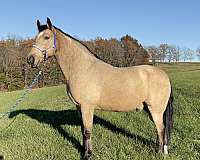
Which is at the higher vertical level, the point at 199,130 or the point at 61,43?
the point at 61,43

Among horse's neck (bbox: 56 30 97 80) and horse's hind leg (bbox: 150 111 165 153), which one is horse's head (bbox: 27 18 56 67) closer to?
horse's neck (bbox: 56 30 97 80)

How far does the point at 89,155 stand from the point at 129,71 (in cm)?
189

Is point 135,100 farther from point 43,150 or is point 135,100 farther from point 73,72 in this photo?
point 43,150

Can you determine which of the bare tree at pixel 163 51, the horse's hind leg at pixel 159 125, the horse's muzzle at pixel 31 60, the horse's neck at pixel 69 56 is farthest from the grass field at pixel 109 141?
the bare tree at pixel 163 51

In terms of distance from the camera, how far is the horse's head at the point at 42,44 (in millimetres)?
5980

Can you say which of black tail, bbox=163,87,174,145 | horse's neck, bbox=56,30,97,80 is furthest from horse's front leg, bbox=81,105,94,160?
black tail, bbox=163,87,174,145

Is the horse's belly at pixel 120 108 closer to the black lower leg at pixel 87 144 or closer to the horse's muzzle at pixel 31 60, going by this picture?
the black lower leg at pixel 87 144

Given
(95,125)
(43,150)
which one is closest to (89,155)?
(43,150)

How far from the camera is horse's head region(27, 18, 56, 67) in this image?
5.98 meters

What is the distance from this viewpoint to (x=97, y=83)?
589 cm

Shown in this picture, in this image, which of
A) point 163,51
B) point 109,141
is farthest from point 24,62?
point 163,51

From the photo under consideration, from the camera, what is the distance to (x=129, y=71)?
6129mm

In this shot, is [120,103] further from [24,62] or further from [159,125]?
[24,62]

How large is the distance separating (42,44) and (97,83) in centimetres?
137
